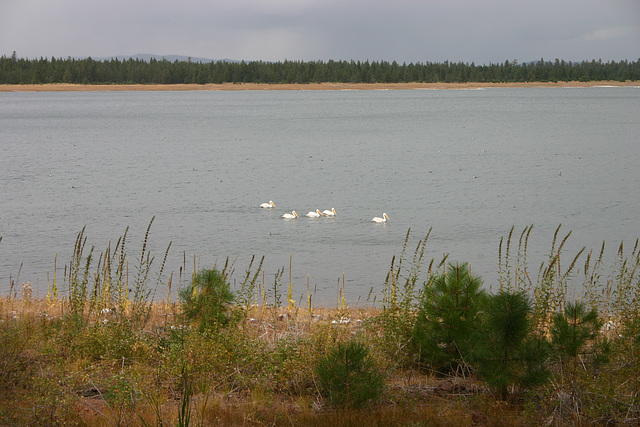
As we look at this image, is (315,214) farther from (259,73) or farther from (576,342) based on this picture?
(259,73)

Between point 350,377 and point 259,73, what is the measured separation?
509ft

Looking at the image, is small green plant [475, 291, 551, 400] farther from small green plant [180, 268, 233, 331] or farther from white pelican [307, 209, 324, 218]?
white pelican [307, 209, 324, 218]

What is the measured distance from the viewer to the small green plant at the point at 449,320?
6.46 metres

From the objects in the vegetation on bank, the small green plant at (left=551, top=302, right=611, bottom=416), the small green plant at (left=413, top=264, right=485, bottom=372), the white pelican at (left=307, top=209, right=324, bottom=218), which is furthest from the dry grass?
the white pelican at (left=307, top=209, right=324, bottom=218)

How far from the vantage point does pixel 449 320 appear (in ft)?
21.5

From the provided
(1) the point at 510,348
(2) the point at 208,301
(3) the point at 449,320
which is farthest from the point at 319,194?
(1) the point at 510,348

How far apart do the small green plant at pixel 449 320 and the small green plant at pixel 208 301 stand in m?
2.14

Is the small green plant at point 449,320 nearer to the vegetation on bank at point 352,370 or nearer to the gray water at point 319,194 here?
the vegetation on bank at point 352,370

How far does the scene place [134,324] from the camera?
798 centimetres

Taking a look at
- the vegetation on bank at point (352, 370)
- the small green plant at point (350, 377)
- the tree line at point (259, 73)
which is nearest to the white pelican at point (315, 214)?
the vegetation on bank at point (352, 370)

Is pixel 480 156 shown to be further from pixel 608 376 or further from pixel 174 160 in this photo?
pixel 608 376

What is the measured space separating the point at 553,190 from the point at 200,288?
67.0 feet

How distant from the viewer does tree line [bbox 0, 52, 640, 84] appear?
14475cm

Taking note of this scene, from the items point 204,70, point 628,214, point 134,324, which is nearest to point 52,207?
point 134,324
